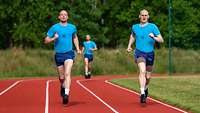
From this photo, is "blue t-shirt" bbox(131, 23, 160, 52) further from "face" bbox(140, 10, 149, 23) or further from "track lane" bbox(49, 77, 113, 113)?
"track lane" bbox(49, 77, 113, 113)

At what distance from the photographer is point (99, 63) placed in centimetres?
3934

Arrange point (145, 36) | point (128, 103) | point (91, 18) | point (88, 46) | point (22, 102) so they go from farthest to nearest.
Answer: point (91, 18) < point (88, 46) < point (22, 102) < point (128, 103) < point (145, 36)

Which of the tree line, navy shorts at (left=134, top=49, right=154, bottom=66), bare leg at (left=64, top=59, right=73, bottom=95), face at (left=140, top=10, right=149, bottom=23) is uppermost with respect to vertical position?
the tree line

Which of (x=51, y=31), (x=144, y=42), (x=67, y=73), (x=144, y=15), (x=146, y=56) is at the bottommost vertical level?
(x=67, y=73)

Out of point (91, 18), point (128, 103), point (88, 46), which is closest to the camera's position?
point (128, 103)

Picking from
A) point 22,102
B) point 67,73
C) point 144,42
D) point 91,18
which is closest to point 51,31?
point 67,73

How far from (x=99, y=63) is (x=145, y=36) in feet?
78.2

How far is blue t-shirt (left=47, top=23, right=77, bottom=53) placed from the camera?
50.9 feet

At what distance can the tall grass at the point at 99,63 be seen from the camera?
38.1m

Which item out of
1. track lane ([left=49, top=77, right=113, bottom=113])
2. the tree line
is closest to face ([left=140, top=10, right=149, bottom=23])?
track lane ([left=49, top=77, right=113, bottom=113])

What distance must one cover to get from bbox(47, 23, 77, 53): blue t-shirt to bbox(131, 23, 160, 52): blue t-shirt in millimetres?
1598

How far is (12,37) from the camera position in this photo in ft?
209

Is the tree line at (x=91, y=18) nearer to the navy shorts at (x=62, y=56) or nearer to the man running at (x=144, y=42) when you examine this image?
the man running at (x=144, y=42)

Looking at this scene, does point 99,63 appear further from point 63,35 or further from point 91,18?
point 91,18
